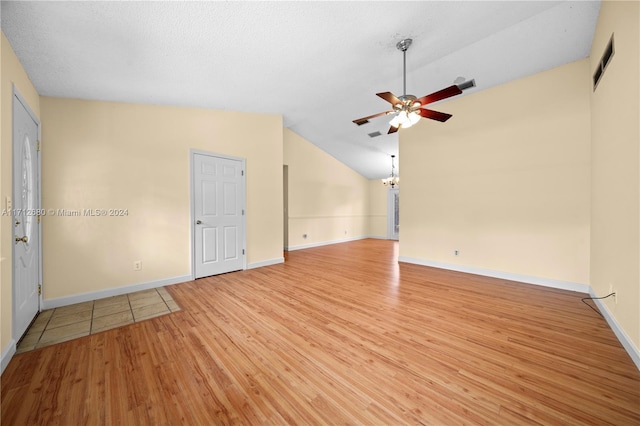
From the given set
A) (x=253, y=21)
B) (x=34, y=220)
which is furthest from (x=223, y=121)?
(x=34, y=220)

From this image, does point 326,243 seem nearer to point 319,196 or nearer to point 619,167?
point 319,196

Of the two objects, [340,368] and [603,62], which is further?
[603,62]

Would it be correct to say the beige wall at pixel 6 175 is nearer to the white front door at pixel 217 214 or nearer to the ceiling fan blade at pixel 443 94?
the white front door at pixel 217 214

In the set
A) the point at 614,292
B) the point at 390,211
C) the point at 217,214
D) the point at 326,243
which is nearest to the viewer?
the point at 614,292

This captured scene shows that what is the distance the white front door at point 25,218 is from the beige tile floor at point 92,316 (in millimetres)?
122

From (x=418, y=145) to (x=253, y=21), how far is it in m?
3.87

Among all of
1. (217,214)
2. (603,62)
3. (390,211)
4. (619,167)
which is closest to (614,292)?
(619,167)

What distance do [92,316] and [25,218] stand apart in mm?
1219

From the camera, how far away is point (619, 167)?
2246 mm

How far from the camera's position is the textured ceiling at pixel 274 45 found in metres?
2.18

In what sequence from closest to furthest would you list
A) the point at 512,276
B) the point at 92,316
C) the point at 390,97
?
the point at 390,97 < the point at 92,316 < the point at 512,276

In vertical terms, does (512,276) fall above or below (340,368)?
above

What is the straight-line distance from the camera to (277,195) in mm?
5176

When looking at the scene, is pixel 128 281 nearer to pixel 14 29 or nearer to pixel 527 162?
pixel 14 29
